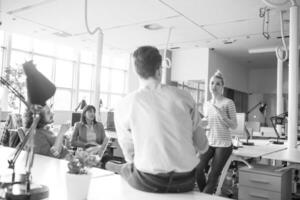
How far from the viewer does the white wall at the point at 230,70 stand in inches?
324

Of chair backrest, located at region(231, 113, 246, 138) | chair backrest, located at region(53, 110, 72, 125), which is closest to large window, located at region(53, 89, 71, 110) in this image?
chair backrest, located at region(53, 110, 72, 125)

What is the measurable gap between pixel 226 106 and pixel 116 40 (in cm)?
491

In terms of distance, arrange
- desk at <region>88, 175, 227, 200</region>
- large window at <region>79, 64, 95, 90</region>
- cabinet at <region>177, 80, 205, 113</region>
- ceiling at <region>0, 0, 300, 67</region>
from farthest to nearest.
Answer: large window at <region>79, 64, 95, 90</region>
cabinet at <region>177, 80, 205, 113</region>
ceiling at <region>0, 0, 300, 67</region>
desk at <region>88, 175, 227, 200</region>

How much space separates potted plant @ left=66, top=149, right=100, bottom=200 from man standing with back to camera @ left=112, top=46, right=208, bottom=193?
267 mm

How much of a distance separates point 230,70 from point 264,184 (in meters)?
7.10

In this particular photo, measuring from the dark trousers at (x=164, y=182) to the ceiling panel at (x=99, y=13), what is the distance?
3725 millimetres

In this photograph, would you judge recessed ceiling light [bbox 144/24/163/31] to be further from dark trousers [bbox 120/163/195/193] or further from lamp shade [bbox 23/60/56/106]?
lamp shade [bbox 23/60/56/106]

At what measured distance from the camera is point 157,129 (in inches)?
51.7

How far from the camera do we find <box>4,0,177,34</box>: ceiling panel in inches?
189

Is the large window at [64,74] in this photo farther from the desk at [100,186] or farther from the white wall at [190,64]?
the desk at [100,186]

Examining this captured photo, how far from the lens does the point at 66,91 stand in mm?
9734

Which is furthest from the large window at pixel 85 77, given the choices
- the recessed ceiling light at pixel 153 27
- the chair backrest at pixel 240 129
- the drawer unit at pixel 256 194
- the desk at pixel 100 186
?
the desk at pixel 100 186

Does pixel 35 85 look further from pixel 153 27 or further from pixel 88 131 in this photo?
pixel 153 27

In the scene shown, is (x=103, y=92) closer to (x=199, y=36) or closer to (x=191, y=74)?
(x=191, y=74)
